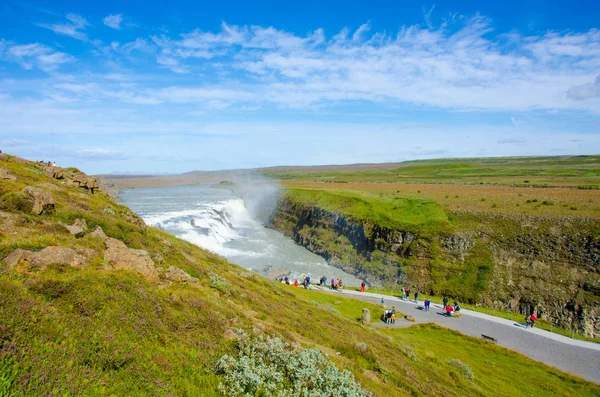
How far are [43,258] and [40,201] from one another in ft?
20.1

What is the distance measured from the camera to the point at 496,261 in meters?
44.0

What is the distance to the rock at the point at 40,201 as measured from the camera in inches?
551

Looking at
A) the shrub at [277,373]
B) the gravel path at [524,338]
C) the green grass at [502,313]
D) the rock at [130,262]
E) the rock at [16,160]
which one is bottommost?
the green grass at [502,313]

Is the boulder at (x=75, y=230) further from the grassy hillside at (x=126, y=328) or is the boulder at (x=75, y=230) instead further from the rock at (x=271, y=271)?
the rock at (x=271, y=271)

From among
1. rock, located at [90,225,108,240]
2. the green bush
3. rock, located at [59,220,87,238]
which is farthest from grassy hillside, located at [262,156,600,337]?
the green bush

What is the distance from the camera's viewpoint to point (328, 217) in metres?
69.0

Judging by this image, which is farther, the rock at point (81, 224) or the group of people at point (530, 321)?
the group of people at point (530, 321)

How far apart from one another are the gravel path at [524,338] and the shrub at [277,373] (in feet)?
77.6

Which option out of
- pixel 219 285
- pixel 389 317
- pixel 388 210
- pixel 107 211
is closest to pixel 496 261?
pixel 389 317

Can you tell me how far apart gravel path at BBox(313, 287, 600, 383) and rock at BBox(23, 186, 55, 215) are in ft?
92.0

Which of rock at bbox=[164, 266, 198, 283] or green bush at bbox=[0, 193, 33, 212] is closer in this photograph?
green bush at bbox=[0, 193, 33, 212]

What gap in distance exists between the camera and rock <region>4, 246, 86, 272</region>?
29.9 feet

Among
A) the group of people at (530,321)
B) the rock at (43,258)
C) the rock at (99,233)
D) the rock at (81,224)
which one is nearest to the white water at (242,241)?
the group of people at (530,321)

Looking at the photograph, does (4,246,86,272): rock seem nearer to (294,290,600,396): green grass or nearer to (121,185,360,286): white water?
(294,290,600,396): green grass
